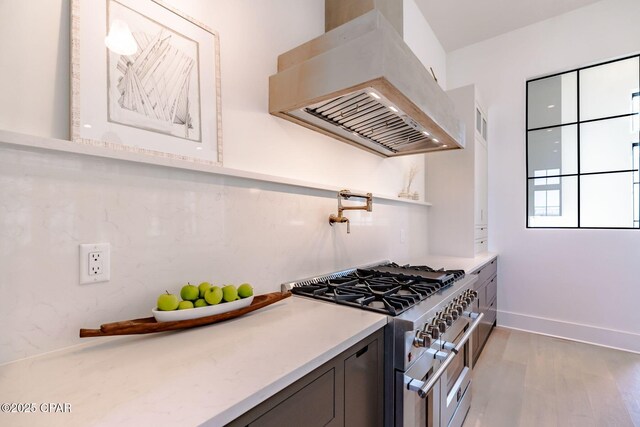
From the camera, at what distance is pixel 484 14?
2.96 m

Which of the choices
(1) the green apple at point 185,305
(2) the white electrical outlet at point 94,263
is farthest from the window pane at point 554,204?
(2) the white electrical outlet at point 94,263

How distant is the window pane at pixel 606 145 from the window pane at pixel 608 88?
0.33ft

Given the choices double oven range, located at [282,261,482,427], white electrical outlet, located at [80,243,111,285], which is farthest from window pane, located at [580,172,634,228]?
white electrical outlet, located at [80,243,111,285]

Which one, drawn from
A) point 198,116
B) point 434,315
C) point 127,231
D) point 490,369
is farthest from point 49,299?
point 490,369

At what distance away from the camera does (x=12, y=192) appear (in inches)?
28.8

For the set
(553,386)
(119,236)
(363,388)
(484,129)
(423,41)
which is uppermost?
(423,41)

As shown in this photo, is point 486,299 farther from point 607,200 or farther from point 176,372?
point 176,372

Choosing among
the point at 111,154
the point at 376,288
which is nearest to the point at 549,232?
the point at 376,288

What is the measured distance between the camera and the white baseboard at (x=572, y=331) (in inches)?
103

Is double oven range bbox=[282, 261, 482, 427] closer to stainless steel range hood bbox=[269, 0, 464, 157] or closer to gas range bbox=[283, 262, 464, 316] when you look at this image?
gas range bbox=[283, 262, 464, 316]

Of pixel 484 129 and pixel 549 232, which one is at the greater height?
pixel 484 129

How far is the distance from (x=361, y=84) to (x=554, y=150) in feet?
10.0

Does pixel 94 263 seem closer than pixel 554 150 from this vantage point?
Yes

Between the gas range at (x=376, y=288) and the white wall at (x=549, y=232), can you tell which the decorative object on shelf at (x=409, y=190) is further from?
the white wall at (x=549, y=232)
